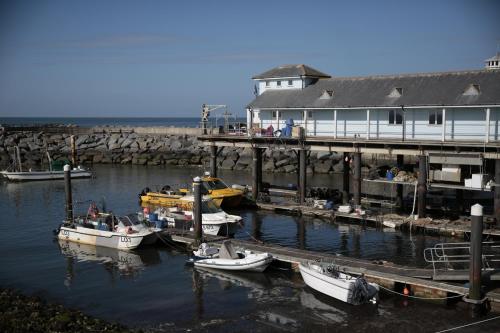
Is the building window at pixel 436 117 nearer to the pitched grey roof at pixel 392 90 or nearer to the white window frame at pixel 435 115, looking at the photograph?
the white window frame at pixel 435 115

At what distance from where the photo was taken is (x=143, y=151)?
82.1 meters

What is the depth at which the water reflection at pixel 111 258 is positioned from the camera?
2743cm

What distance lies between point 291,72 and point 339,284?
84.4 ft

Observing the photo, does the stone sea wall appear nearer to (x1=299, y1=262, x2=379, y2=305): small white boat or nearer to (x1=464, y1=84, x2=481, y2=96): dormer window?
(x1=464, y1=84, x2=481, y2=96): dormer window

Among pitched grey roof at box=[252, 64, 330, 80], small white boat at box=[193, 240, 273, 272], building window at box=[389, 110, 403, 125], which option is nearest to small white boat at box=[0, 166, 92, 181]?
pitched grey roof at box=[252, 64, 330, 80]

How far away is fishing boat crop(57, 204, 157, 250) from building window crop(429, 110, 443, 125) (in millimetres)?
17867

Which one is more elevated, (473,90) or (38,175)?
(473,90)

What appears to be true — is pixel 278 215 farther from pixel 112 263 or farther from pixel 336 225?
pixel 112 263

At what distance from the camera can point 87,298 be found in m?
23.5

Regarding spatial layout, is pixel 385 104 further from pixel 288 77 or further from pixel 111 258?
pixel 111 258

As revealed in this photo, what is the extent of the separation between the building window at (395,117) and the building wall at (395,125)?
0.19m

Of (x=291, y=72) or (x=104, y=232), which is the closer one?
(x=104, y=232)

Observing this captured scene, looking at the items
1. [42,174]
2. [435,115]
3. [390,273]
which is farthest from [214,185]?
[42,174]

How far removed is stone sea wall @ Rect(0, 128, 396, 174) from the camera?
69.1 m
